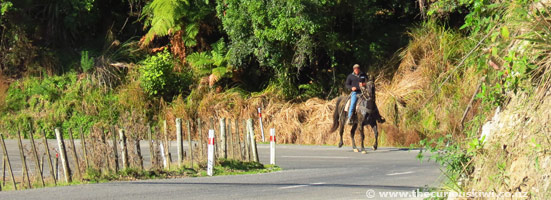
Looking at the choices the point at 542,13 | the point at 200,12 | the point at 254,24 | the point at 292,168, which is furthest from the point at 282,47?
the point at 542,13

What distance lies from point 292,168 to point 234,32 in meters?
12.5

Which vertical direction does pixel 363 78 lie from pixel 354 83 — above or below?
above

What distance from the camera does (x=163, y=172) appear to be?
607 inches

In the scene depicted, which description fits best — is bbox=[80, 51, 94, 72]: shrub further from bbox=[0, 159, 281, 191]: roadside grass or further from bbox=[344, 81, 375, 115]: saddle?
bbox=[0, 159, 281, 191]: roadside grass

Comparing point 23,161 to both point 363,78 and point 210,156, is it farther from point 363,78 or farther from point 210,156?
point 363,78

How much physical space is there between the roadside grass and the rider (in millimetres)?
6591

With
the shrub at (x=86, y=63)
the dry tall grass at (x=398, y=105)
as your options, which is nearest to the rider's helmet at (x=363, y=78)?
the dry tall grass at (x=398, y=105)

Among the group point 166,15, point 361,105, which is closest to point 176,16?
point 166,15

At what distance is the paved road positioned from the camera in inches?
472

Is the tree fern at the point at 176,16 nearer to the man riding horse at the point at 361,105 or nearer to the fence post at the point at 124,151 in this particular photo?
the man riding horse at the point at 361,105

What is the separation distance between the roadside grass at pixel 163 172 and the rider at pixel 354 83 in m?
6.59

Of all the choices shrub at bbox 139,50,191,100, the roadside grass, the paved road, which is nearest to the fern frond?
shrub at bbox 139,50,191,100

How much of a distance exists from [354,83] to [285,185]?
1052cm

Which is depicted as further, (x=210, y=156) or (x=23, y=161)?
(x=210, y=156)
